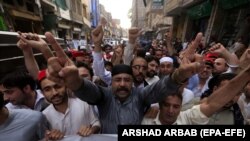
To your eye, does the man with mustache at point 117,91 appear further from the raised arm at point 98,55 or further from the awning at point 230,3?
the awning at point 230,3

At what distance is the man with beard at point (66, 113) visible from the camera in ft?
7.75

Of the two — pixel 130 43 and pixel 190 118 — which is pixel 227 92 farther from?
pixel 130 43

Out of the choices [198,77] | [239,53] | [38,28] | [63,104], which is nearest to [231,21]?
[239,53]

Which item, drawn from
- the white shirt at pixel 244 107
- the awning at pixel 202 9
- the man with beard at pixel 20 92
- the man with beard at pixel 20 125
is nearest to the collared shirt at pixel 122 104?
the man with beard at pixel 20 125

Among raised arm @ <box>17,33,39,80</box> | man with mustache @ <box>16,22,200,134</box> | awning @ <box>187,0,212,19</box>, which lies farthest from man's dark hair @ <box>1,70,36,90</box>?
awning @ <box>187,0,212,19</box>

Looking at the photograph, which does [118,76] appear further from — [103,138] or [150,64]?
[150,64]

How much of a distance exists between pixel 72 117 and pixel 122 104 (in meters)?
0.46

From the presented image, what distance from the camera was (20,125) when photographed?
6.89 ft

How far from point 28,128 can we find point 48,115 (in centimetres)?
29

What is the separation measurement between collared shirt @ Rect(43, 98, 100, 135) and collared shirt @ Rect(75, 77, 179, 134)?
0.42 ft

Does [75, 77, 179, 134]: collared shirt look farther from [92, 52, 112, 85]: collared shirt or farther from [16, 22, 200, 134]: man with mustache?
[92, 52, 112, 85]: collared shirt

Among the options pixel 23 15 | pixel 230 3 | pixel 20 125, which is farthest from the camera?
pixel 23 15

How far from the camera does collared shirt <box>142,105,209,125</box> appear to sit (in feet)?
7.34

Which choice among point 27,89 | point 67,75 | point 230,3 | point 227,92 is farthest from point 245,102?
point 230,3
